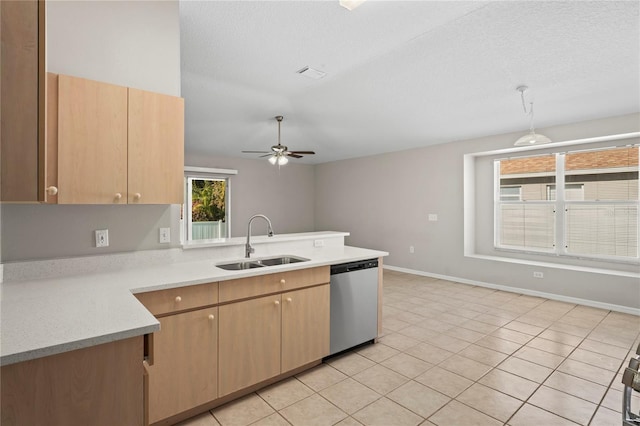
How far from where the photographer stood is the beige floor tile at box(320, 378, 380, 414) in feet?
7.10

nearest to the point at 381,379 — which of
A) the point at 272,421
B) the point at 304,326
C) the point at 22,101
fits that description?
the point at 304,326

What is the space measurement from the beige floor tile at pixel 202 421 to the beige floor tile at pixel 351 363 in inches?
41.4

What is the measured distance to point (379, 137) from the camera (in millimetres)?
5898

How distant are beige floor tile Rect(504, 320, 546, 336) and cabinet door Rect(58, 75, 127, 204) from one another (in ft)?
13.2

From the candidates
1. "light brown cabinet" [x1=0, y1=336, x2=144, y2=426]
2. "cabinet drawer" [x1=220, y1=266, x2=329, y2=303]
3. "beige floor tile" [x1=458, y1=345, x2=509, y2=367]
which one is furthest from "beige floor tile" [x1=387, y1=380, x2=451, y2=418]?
"light brown cabinet" [x1=0, y1=336, x2=144, y2=426]

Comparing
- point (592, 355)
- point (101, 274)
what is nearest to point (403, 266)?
point (592, 355)

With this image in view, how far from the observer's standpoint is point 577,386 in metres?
2.40

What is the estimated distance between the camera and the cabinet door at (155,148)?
209cm

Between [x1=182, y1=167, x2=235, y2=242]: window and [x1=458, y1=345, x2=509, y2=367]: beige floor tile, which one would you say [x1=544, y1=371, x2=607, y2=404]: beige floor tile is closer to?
[x1=458, y1=345, x2=509, y2=367]: beige floor tile

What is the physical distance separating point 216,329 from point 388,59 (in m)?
2.94

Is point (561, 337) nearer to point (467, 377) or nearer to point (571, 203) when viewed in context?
point (467, 377)

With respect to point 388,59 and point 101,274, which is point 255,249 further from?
point 388,59

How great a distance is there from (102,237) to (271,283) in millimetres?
1224

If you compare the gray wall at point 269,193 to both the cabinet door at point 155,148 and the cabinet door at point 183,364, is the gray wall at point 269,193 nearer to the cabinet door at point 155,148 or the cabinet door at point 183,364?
the cabinet door at point 155,148
